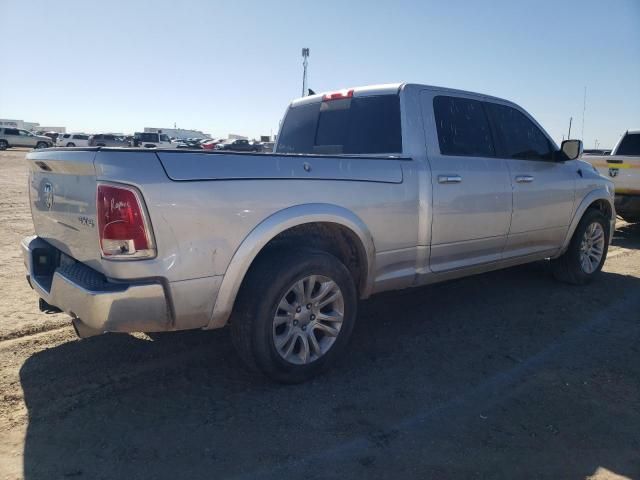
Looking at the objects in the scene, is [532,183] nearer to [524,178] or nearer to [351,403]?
[524,178]

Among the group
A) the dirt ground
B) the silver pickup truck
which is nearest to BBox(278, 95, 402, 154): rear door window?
the silver pickup truck

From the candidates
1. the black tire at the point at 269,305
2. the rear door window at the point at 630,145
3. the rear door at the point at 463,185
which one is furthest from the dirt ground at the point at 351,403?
the rear door window at the point at 630,145

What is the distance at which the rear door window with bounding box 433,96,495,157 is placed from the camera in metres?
4.22

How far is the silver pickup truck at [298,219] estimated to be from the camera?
2656 millimetres

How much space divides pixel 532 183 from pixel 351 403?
9.80ft

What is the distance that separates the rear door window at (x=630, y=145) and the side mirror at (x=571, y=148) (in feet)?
16.4

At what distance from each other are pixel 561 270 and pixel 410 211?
2.95 m

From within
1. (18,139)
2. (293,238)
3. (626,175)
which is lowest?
(293,238)

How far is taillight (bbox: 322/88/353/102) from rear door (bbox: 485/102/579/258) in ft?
4.46

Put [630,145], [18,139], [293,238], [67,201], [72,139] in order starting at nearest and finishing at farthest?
[67,201] < [293,238] < [630,145] < [18,139] < [72,139]

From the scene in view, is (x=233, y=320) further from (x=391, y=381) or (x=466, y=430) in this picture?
(x=466, y=430)

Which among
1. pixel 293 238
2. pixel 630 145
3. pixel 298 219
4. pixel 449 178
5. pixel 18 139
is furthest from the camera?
pixel 18 139

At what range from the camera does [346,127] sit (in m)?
4.41

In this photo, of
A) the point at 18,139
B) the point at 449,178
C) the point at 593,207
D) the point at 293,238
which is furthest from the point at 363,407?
the point at 18,139
